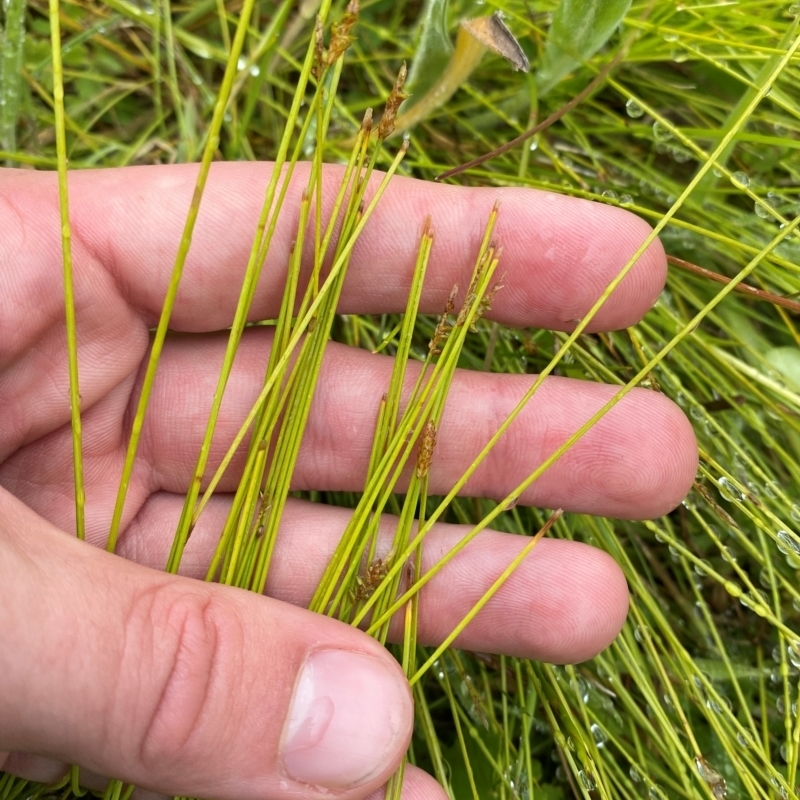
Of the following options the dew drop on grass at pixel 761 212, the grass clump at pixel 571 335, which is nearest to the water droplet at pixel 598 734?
the grass clump at pixel 571 335

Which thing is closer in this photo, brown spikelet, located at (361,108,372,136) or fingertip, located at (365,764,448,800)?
brown spikelet, located at (361,108,372,136)

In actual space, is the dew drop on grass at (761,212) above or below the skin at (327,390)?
above

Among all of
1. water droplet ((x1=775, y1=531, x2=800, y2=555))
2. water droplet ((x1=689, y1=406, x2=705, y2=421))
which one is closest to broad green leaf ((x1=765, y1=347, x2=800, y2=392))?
water droplet ((x1=689, y1=406, x2=705, y2=421))

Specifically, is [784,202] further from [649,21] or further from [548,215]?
[548,215]

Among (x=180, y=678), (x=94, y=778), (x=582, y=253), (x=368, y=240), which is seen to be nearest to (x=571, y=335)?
(x=582, y=253)

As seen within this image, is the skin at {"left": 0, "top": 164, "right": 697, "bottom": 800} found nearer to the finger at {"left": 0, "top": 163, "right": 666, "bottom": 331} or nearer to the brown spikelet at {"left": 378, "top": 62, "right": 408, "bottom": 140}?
the finger at {"left": 0, "top": 163, "right": 666, "bottom": 331}

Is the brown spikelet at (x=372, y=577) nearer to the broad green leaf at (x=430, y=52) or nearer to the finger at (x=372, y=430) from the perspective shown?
the finger at (x=372, y=430)

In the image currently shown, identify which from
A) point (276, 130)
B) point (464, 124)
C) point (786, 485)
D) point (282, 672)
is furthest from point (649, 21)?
point (282, 672)
